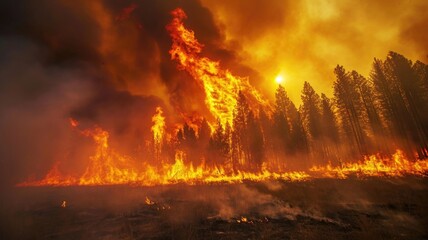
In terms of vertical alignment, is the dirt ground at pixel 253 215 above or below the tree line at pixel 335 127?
below

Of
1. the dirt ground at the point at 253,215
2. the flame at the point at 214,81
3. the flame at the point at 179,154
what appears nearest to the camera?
the dirt ground at the point at 253,215

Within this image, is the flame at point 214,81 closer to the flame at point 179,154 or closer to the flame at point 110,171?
the flame at point 179,154

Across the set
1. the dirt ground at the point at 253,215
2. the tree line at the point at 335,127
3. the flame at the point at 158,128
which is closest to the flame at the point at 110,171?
the tree line at the point at 335,127

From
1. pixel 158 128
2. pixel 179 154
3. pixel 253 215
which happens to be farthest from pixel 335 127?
pixel 158 128

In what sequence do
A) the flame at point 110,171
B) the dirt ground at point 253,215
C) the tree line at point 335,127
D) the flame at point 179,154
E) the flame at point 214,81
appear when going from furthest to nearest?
the flame at point 214,81, the flame at point 110,171, the flame at point 179,154, the tree line at point 335,127, the dirt ground at point 253,215

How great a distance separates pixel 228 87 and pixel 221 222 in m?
56.1

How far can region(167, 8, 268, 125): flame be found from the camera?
235 ft

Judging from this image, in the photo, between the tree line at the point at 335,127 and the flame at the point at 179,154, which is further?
the flame at the point at 179,154

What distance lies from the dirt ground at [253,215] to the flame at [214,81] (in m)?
45.7

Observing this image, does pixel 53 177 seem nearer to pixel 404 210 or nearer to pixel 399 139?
pixel 404 210

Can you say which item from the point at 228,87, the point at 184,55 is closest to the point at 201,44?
the point at 184,55

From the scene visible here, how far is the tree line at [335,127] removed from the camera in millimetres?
47219

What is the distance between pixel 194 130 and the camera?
7694cm

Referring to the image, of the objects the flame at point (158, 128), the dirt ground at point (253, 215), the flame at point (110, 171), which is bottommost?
the dirt ground at point (253, 215)
